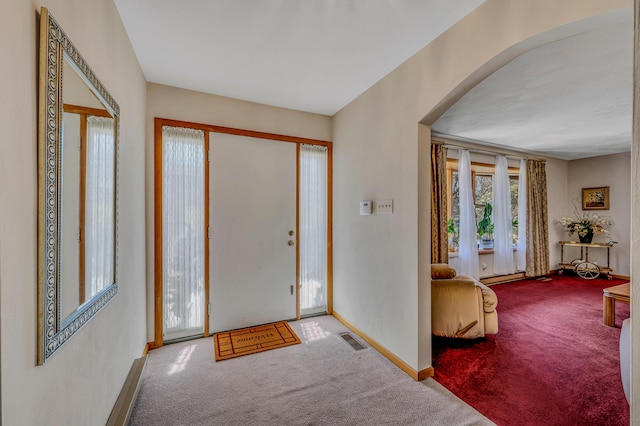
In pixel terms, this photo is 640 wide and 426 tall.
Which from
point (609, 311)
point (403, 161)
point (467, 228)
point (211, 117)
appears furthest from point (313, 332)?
point (609, 311)

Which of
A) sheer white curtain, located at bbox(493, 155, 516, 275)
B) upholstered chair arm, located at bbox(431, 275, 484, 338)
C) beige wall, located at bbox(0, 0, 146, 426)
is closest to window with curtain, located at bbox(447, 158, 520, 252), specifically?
sheer white curtain, located at bbox(493, 155, 516, 275)

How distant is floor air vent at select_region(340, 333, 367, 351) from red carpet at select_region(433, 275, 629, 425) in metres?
0.69

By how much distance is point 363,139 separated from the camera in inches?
113

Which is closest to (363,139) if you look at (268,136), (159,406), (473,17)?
(268,136)

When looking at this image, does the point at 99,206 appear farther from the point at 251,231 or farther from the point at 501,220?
the point at 501,220

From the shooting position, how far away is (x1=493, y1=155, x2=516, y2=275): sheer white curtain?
195 inches

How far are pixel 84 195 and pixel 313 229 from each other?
2442mm

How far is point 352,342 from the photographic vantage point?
2764mm

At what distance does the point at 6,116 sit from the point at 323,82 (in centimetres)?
234

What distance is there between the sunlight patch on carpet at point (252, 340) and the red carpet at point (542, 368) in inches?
58.2

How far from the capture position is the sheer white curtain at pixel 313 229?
335cm

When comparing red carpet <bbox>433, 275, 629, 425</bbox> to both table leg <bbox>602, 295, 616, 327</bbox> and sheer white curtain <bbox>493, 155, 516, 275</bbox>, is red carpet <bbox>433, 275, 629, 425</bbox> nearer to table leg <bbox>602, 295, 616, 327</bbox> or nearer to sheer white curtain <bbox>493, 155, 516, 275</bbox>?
table leg <bbox>602, 295, 616, 327</bbox>

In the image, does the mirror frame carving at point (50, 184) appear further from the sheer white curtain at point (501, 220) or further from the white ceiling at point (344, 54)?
the sheer white curtain at point (501, 220)

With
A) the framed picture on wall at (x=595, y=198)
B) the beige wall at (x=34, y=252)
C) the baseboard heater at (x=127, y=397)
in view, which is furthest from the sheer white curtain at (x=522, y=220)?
the beige wall at (x=34, y=252)
